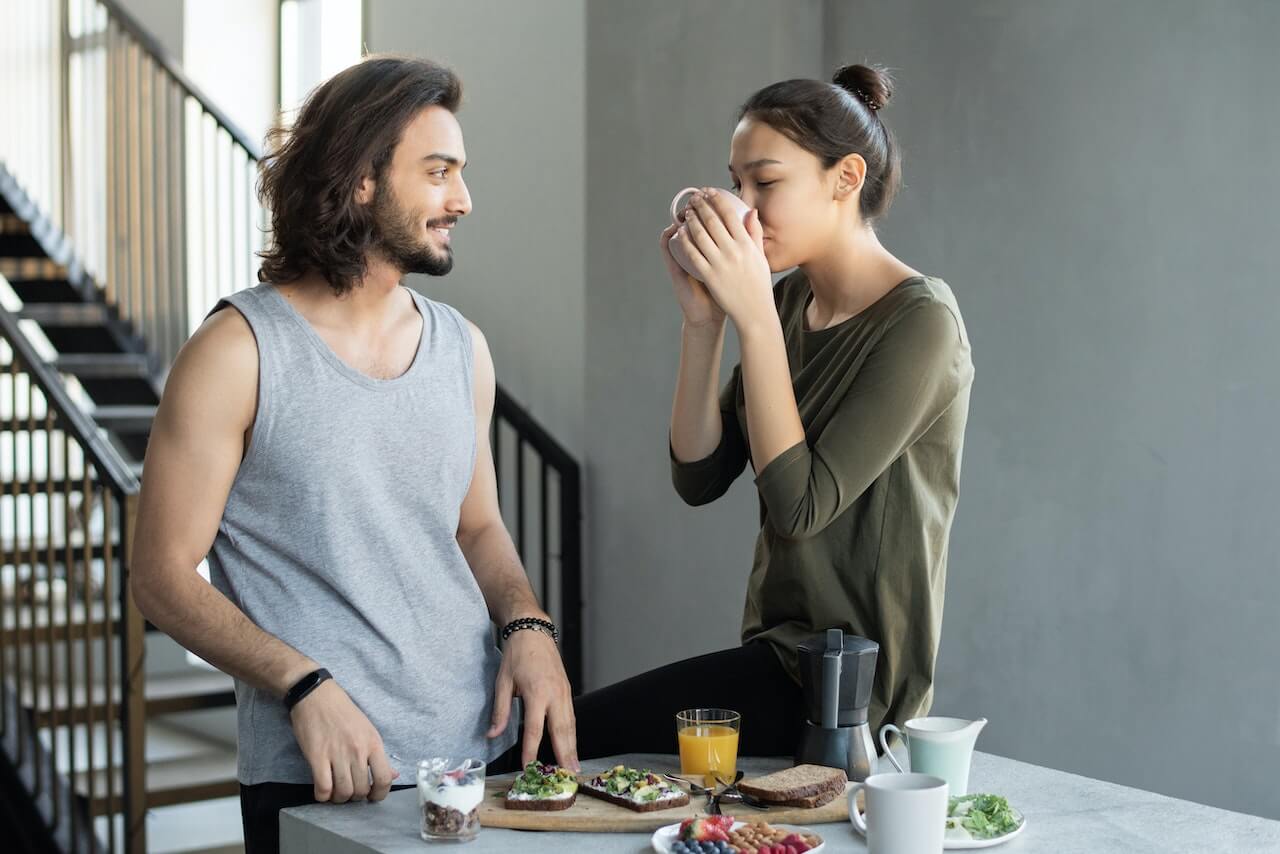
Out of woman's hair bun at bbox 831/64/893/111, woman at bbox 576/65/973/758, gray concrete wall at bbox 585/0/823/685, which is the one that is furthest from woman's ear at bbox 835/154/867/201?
gray concrete wall at bbox 585/0/823/685

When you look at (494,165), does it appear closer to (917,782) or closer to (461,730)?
(461,730)

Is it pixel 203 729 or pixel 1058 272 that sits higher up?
pixel 1058 272

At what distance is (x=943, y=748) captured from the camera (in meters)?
1.41

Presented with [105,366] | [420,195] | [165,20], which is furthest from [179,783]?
[165,20]

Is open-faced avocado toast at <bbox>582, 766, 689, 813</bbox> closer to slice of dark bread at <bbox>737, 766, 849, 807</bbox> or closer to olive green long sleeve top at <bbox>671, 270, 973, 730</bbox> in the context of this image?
slice of dark bread at <bbox>737, 766, 849, 807</bbox>

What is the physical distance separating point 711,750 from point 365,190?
2.53 feet

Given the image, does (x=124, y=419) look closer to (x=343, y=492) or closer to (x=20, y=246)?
(x=20, y=246)

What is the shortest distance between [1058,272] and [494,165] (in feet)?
6.86

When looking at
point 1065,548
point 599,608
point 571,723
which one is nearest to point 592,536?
point 599,608

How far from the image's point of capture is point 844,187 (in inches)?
64.7

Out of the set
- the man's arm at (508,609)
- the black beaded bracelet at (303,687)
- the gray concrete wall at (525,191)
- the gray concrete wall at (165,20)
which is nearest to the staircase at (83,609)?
the gray concrete wall at (165,20)

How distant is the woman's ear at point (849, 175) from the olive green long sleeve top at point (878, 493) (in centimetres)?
14

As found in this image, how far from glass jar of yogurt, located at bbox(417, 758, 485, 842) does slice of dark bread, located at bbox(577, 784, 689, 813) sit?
0.15 m

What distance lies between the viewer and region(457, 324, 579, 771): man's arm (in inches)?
63.9
